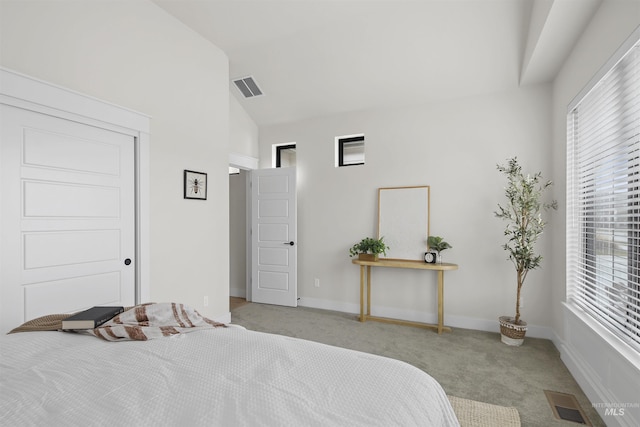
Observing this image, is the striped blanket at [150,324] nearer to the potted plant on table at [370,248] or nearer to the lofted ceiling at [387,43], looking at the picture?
the potted plant on table at [370,248]

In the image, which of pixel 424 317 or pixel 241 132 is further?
pixel 241 132

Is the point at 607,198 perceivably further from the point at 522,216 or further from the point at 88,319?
the point at 88,319

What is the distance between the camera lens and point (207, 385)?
103cm

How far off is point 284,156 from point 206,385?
169 inches

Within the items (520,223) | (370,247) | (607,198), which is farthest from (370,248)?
(607,198)

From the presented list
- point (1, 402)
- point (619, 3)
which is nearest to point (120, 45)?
point (1, 402)

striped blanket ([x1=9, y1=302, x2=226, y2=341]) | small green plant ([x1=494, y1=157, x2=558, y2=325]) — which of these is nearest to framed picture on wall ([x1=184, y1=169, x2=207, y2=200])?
striped blanket ([x1=9, y1=302, x2=226, y2=341])

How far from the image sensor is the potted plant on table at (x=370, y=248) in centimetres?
396

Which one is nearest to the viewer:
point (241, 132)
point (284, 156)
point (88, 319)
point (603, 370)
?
point (88, 319)

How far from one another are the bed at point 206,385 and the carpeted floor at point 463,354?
1.61m

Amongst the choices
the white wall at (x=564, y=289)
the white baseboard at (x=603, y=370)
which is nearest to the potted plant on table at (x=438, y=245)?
the white wall at (x=564, y=289)

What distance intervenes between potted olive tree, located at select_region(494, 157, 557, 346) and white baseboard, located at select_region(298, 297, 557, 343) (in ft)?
1.00

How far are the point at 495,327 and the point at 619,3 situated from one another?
10.2ft

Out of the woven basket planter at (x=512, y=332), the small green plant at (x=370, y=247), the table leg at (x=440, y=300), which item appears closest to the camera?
the woven basket planter at (x=512, y=332)
